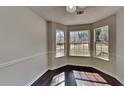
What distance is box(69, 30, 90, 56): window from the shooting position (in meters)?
5.16

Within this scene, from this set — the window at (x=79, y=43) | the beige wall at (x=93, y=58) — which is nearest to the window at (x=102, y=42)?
the beige wall at (x=93, y=58)

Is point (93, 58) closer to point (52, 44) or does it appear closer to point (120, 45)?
point (120, 45)

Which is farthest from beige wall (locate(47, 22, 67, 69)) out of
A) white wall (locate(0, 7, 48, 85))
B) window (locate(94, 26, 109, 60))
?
window (locate(94, 26, 109, 60))

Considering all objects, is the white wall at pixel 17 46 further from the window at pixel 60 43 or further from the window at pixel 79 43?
the window at pixel 79 43

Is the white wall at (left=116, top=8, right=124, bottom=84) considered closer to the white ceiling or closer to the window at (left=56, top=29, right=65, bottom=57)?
the white ceiling

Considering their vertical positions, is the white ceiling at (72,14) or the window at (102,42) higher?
the white ceiling at (72,14)

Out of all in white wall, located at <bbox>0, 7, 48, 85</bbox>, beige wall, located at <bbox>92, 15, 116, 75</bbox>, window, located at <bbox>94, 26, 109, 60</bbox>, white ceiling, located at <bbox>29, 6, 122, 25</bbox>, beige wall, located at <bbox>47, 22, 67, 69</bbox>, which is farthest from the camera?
beige wall, located at <bbox>47, 22, 67, 69</bbox>

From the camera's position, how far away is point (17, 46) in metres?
2.24

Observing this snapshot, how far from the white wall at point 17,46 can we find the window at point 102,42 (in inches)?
114

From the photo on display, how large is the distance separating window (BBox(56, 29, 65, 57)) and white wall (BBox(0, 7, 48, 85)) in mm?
1854

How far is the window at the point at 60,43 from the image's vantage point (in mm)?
4922
